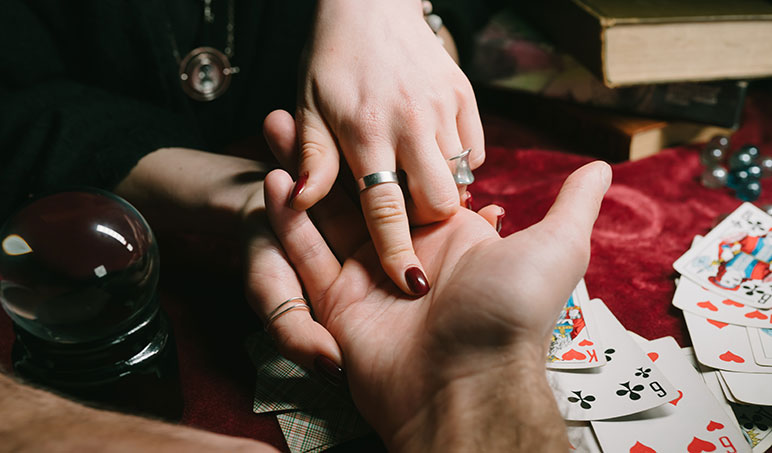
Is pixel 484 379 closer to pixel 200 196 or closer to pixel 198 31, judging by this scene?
pixel 200 196

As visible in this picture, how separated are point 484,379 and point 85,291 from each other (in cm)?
48

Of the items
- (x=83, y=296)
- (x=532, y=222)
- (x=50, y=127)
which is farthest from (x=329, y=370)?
(x=50, y=127)

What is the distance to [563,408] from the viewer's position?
2.70ft

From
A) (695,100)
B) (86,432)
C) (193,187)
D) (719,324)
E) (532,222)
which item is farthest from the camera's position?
(695,100)

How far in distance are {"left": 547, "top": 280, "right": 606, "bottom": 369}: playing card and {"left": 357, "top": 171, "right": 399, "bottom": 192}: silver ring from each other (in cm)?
32

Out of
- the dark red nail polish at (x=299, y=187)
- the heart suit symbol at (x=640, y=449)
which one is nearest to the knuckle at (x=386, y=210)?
the dark red nail polish at (x=299, y=187)

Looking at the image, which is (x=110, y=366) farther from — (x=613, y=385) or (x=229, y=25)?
(x=229, y=25)

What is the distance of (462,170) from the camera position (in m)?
0.94

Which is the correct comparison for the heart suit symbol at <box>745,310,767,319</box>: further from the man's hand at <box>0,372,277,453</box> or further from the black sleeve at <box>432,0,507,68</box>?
the black sleeve at <box>432,0,507,68</box>

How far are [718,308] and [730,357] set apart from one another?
0.12 m

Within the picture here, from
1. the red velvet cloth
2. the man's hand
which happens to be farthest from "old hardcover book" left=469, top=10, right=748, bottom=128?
the man's hand

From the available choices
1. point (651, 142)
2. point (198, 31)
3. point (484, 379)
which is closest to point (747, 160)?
point (651, 142)

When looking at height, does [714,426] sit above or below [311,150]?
below

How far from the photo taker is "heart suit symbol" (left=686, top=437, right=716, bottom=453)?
768 mm
